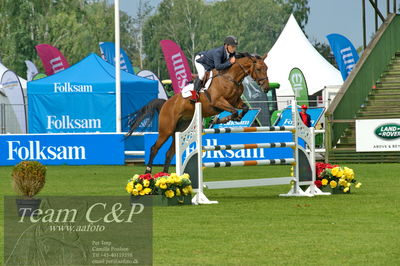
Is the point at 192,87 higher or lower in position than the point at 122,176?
higher

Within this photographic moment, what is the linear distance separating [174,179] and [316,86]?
39895 mm

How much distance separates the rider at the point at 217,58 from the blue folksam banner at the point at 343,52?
3182 centimetres

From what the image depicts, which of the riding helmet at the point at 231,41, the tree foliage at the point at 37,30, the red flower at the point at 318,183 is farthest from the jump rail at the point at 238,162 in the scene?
the tree foliage at the point at 37,30

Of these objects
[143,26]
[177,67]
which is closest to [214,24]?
[143,26]

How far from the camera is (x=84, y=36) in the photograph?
8600cm

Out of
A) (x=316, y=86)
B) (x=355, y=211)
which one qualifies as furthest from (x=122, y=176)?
(x=316, y=86)

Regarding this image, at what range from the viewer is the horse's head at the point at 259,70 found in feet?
52.4

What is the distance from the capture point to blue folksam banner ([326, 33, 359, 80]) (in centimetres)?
4831

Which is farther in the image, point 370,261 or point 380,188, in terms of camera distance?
point 380,188

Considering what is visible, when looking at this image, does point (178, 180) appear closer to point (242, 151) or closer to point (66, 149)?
point (242, 151)

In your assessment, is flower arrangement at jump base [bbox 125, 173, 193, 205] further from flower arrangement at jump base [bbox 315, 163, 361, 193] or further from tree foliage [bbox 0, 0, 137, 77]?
tree foliage [bbox 0, 0, 137, 77]

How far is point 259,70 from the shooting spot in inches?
634

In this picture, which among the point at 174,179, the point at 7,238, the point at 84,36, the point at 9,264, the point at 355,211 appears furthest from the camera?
the point at 84,36

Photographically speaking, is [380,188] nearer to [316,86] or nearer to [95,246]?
[95,246]
